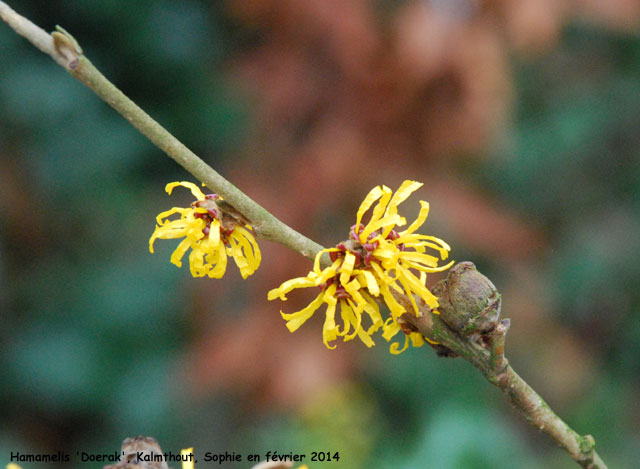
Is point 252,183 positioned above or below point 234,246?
above

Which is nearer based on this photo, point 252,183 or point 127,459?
point 127,459

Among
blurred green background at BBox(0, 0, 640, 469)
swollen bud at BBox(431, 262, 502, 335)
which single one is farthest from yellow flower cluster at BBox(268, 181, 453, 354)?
blurred green background at BBox(0, 0, 640, 469)

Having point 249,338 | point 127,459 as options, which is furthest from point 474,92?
point 127,459

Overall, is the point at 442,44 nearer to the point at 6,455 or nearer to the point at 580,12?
the point at 580,12

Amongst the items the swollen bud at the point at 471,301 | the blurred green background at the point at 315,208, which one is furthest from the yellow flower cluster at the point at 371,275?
the blurred green background at the point at 315,208

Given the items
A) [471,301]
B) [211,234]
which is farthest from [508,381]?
[211,234]
